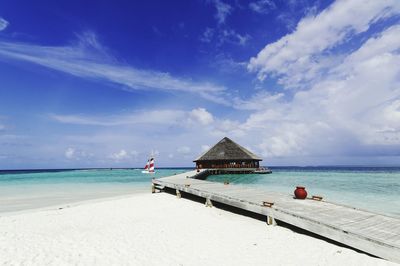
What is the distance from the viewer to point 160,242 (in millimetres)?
6590

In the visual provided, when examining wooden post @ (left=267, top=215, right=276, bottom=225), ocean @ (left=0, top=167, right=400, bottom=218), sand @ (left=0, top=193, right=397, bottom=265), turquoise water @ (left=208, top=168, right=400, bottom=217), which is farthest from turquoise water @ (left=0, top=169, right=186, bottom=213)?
wooden post @ (left=267, top=215, right=276, bottom=225)

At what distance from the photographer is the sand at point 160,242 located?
538 centimetres

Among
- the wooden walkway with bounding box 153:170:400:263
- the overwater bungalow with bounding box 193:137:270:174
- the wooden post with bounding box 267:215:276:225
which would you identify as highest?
the overwater bungalow with bounding box 193:137:270:174

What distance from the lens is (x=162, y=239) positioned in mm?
6840

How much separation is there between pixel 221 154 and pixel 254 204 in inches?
1344

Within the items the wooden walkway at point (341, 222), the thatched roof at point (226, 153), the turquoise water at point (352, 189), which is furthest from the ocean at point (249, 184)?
the thatched roof at point (226, 153)

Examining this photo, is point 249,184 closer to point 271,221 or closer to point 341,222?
point 271,221

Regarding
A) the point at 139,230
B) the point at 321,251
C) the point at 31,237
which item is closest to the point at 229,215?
the point at 139,230

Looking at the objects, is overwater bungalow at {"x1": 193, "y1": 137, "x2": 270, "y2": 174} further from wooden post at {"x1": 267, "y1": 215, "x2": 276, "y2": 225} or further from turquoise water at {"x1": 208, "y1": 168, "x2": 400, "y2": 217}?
wooden post at {"x1": 267, "y1": 215, "x2": 276, "y2": 225}

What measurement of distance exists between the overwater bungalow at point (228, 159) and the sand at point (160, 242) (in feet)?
106

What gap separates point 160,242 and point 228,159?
118 ft

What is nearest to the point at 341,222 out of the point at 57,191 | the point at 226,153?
the point at 57,191

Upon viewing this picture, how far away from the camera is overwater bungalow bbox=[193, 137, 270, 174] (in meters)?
42.0

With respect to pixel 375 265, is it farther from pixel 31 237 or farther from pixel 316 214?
pixel 31 237
